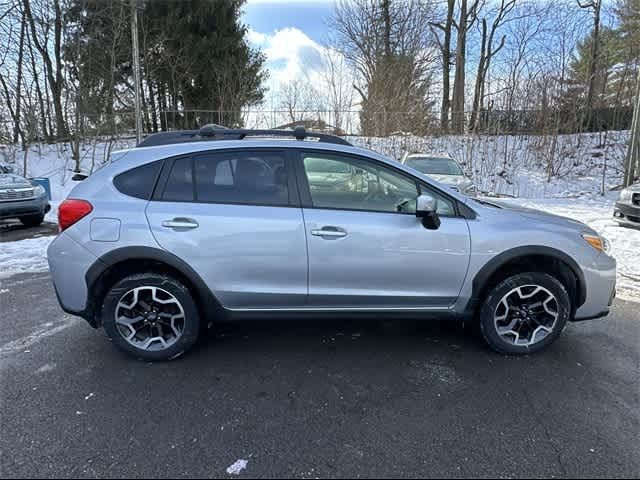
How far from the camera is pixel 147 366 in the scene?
302cm

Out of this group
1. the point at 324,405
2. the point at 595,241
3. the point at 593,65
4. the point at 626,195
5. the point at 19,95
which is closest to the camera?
the point at 324,405

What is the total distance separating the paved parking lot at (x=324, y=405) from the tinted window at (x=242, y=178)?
1286 mm

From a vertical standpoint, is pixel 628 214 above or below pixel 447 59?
below

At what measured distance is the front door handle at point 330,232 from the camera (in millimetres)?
2928

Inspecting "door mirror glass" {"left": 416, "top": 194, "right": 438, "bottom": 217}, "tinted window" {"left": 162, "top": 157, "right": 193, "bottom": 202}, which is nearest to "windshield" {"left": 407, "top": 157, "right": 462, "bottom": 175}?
"door mirror glass" {"left": 416, "top": 194, "right": 438, "bottom": 217}

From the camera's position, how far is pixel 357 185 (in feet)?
10.2

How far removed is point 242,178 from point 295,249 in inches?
27.7

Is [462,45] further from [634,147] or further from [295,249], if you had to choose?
[295,249]

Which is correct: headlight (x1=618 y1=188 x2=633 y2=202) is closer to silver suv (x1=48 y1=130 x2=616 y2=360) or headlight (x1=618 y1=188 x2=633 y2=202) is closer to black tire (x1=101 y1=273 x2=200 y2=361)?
silver suv (x1=48 y1=130 x2=616 y2=360)

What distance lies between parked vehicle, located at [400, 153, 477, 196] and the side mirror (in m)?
6.20

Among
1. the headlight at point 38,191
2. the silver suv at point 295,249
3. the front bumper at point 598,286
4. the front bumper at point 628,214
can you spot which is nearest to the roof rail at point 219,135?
the silver suv at point 295,249

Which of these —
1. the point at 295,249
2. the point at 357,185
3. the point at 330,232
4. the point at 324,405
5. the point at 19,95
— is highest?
the point at 19,95

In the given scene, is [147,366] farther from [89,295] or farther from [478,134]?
[478,134]

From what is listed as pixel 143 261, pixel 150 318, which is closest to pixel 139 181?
pixel 143 261
